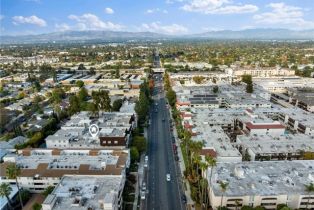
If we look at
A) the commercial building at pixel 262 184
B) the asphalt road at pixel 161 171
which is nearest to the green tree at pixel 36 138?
the asphalt road at pixel 161 171

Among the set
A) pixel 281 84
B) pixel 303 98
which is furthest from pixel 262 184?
pixel 281 84

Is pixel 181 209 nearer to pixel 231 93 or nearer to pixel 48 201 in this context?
pixel 48 201

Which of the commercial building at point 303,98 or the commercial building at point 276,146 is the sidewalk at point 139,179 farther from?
the commercial building at point 303,98

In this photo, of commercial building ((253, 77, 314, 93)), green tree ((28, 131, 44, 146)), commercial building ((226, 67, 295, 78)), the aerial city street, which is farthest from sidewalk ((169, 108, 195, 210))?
commercial building ((226, 67, 295, 78))

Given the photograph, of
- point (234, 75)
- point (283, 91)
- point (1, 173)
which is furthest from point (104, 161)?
point (234, 75)

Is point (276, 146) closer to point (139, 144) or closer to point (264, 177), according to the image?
point (264, 177)

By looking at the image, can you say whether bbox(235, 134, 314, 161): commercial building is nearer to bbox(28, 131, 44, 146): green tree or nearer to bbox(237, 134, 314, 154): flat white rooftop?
bbox(237, 134, 314, 154): flat white rooftop

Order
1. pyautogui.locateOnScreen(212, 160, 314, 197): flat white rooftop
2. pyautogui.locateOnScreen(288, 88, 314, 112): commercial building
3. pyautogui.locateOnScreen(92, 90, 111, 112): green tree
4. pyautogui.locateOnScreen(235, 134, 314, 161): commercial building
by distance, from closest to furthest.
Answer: pyautogui.locateOnScreen(212, 160, 314, 197): flat white rooftop
pyautogui.locateOnScreen(235, 134, 314, 161): commercial building
pyautogui.locateOnScreen(92, 90, 111, 112): green tree
pyautogui.locateOnScreen(288, 88, 314, 112): commercial building
